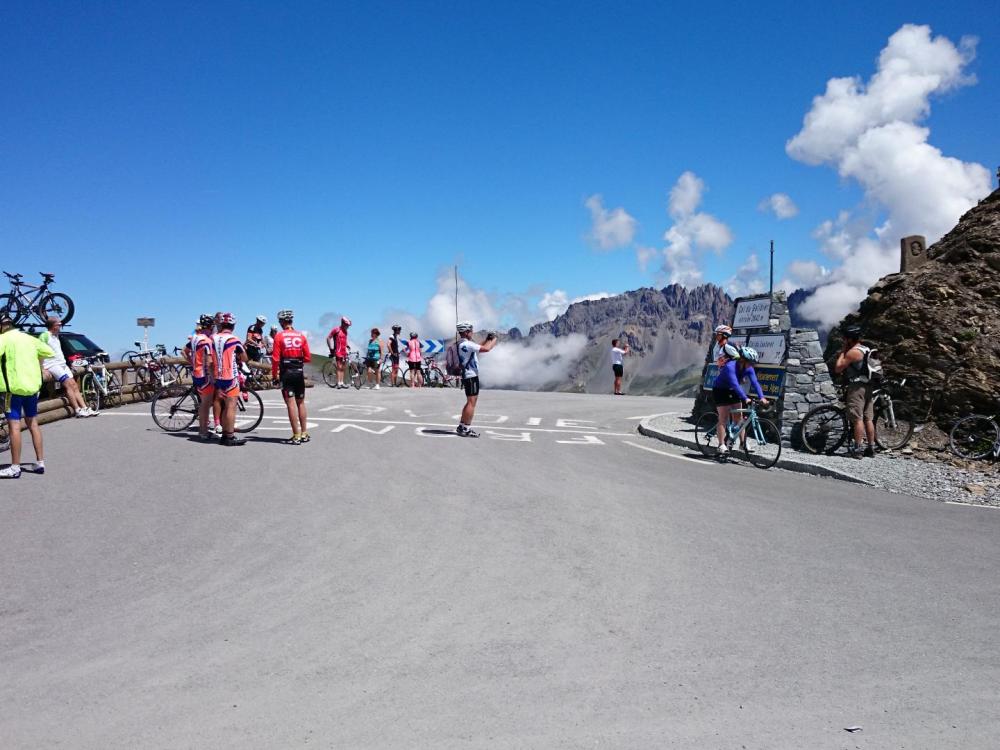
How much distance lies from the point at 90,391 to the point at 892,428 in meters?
16.3

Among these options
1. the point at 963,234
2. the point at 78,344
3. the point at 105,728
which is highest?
the point at 963,234

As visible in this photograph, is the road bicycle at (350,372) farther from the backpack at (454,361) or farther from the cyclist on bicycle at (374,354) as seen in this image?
the backpack at (454,361)

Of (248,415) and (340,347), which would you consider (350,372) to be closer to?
(340,347)

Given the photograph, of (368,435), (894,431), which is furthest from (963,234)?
(368,435)

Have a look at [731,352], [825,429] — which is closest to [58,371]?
[731,352]

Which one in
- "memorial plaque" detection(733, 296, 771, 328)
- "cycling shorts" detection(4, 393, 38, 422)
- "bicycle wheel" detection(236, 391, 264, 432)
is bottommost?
"bicycle wheel" detection(236, 391, 264, 432)

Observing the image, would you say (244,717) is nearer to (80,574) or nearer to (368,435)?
(80,574)

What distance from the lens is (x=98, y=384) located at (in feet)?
56.0

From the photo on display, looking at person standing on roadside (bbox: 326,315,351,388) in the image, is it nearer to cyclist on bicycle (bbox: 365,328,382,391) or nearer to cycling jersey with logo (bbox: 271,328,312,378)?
cyclist on bicycle (bbox: 365,328,382,391)

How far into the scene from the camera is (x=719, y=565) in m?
6.21

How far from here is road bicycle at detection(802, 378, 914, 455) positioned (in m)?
13.0

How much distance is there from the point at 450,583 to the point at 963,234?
47.4 ft

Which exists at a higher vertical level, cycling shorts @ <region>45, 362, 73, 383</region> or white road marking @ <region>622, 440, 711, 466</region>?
cycling shorts @ <region>45, 362, 73, 383</region>

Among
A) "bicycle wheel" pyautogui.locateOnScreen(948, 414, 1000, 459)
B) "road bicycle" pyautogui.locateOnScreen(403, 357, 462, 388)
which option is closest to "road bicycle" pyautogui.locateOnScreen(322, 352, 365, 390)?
"road bicycle" pyautogui.locateOnScreen(403, 357, 462, 388)
